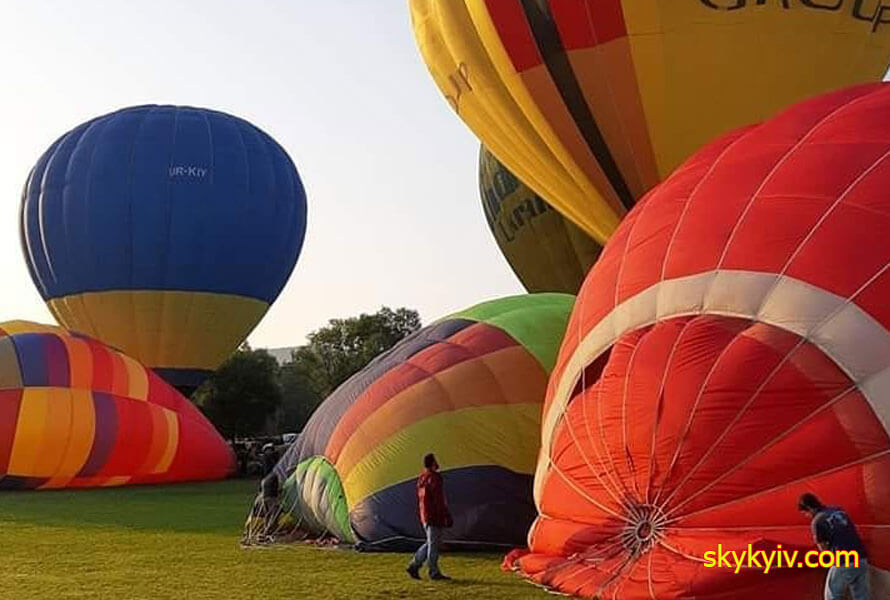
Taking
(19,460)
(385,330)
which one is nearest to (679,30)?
(19,460)

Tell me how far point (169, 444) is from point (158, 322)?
254 inches

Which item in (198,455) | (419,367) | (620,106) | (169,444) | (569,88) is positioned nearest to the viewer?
(419,367)

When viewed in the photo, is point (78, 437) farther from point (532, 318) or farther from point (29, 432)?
point (532, 318)

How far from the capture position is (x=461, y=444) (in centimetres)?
1002

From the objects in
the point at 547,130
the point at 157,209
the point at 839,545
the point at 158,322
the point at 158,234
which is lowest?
the point at 839,545

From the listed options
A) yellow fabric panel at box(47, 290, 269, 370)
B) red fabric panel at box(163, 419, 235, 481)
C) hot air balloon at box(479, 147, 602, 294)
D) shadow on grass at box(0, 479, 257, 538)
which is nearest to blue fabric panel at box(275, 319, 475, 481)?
shadow on grass at box(0, 479, 257, 538)

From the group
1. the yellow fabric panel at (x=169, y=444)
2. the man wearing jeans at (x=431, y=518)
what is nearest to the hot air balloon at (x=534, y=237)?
the yellow fabric panel at (x=169, y=444)

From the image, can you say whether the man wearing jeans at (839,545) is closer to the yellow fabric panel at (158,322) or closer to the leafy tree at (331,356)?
the yellow fabric panel at (158,322)

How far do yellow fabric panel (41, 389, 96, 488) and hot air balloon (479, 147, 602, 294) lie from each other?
739 cm

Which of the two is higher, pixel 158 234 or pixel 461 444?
pixel 158 234

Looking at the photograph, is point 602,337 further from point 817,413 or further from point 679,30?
point 679,30

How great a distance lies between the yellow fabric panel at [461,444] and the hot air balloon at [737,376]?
6.05 ft

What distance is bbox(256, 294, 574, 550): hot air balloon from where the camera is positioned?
983 cm

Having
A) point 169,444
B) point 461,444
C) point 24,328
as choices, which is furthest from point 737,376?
point 24,328
